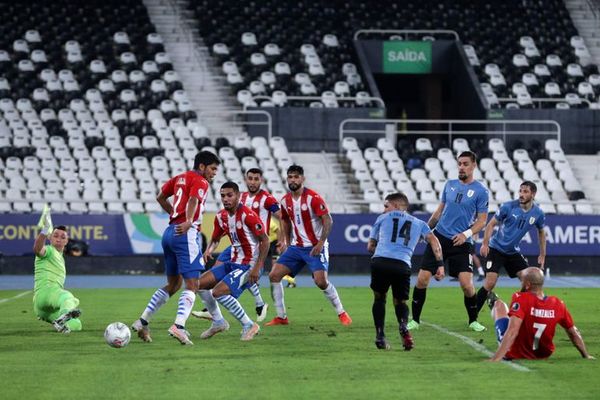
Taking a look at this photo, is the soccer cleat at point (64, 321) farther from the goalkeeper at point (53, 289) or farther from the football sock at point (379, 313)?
the football sock at point (379, 313)

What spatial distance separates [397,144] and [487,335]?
24.1m

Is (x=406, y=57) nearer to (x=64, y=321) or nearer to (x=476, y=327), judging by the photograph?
(x=476, y=327)

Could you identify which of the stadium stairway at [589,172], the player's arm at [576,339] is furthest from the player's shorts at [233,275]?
the stadium stairway at [589,172]

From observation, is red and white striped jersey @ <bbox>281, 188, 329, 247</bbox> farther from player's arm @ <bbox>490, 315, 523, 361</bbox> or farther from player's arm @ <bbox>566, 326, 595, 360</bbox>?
player's arm @ <bbox>566, 326, 595, 360</bbox>

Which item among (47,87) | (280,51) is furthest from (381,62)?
(47,87)

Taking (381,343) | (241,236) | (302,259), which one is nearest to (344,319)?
(302,259)

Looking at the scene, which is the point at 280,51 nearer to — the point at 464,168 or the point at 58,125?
the point at 58,125

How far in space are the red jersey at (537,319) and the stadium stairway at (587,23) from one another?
33913 millimetres

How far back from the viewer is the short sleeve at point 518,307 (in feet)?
37.8

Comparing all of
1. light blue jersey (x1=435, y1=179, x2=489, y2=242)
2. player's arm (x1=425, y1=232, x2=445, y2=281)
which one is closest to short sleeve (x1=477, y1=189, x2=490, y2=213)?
light blue jersey (x1=435, y1=179, x2=489, y2=242)

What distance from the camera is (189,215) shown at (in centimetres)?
A: 1388

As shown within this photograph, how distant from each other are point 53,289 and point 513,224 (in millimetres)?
6097

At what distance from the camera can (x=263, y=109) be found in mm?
38531

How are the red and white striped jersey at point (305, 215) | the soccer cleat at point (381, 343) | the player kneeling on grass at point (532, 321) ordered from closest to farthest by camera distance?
1. the player kneeling on grass at point (532, 321)
2. the soccer cleat at point (381, 343)
3. the red and white striped jersey at point (305, 215)
